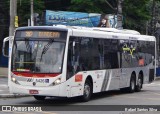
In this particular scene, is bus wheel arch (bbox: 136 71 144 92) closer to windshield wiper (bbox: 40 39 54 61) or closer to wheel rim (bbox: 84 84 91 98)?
wheel rim (bbox: 84 84 91 98)

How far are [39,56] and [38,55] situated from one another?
5 centimetres

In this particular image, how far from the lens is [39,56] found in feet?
55.4

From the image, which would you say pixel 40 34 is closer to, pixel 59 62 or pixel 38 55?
pixel 38 55

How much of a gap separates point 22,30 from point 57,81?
2.54 metres

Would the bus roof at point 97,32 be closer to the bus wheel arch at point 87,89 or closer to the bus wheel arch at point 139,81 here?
the bus wheel arch at point 87,89

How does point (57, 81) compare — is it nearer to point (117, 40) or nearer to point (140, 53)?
point (117, 40)

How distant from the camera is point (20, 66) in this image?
17234mm

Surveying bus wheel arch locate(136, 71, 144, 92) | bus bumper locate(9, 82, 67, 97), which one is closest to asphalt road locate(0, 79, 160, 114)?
bus bumper locate(9, 82, 67, 97)

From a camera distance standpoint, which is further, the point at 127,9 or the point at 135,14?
the point at 135,14

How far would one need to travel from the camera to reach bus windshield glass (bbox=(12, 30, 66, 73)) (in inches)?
659

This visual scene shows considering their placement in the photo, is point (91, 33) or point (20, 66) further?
point (91, 33)

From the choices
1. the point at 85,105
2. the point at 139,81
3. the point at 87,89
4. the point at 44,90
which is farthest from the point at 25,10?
the point at 44,90

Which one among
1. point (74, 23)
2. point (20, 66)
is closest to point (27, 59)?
point (20, 66)

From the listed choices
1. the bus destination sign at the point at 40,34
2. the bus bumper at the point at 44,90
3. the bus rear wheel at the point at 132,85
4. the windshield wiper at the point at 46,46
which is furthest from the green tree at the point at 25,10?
the bus bumper at the point at 44,90
